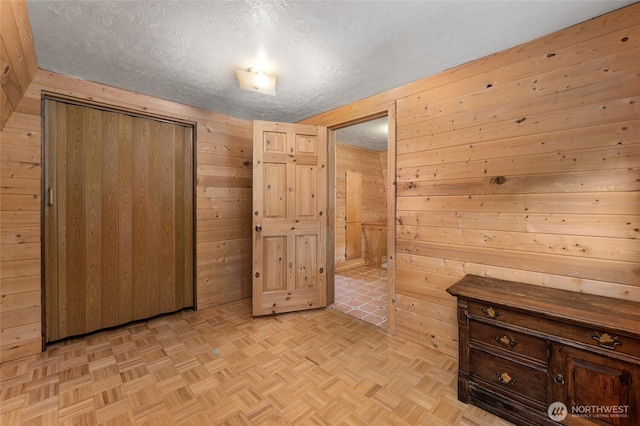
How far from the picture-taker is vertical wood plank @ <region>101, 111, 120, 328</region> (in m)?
2.46

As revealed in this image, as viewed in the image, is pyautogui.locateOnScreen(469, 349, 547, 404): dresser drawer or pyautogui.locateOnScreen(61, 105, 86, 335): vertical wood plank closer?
pyautogui.locateOnScreen(469, 349, 547, 404): dresser drawer

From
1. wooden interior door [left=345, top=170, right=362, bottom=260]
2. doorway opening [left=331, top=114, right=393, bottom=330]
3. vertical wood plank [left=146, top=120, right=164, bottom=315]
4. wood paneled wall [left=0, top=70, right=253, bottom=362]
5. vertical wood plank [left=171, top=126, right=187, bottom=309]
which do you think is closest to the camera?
wood paneled wall [left=0, top=70, right=253, bottom=362]

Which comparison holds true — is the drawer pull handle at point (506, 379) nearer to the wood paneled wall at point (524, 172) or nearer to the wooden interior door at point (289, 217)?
the wood paneled wall at point (524, 172)

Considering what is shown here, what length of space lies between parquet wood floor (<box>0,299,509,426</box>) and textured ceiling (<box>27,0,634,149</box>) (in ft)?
7.48

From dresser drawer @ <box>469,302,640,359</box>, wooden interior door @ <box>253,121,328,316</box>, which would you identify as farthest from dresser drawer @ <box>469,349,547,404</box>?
wooden interior door @ <box>253,121,328,316</box>

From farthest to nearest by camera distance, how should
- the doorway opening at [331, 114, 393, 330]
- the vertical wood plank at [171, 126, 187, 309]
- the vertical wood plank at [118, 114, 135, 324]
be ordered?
1. the doorway opening at [331, 114, 393, 330]
2. the vertical wood plank at [171, 126, 187, 309]
3. the vertical wood plank at [118, 114, 135, 324]

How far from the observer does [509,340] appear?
147 cm

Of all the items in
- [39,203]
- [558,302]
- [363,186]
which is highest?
[363,186]

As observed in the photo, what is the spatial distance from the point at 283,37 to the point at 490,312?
2121 millimetres

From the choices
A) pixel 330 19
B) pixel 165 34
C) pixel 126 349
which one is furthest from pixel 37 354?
pixel 330 19

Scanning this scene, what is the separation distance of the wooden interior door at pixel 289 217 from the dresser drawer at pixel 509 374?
170 centimetres

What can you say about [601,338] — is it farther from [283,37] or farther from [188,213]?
[188,213]

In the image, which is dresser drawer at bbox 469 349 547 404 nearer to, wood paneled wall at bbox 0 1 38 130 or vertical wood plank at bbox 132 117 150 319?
vertical wood plank at bbox 132 117 150 319

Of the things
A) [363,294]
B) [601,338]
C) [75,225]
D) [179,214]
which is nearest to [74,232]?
[75,225]
